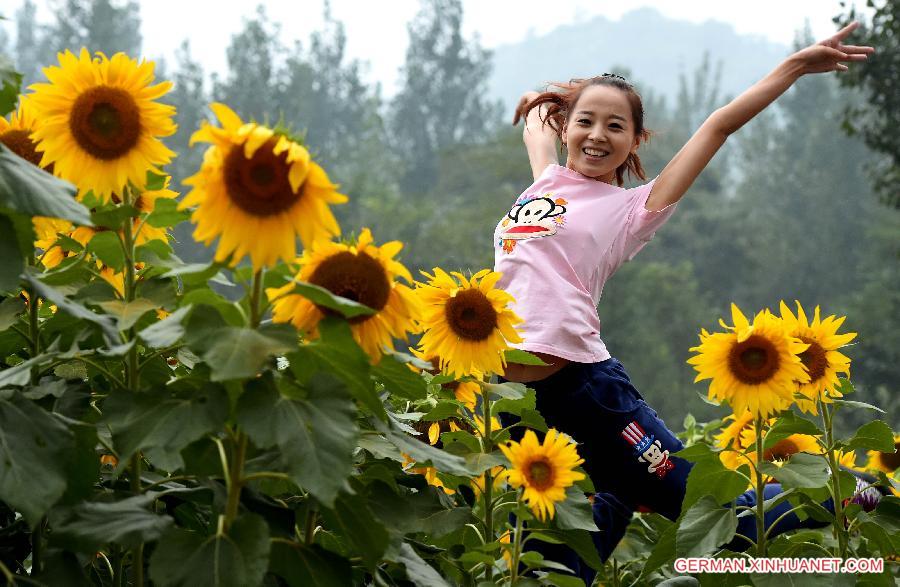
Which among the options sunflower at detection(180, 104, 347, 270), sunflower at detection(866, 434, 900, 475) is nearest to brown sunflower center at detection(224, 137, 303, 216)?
sunflower at detection(180, 104, 347, 270)

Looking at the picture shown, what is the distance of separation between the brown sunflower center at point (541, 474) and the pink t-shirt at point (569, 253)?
616mm

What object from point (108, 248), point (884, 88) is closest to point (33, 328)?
point (108, 248)

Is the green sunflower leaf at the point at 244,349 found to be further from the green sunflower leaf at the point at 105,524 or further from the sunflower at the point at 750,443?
the sunflower at the point at 750,443

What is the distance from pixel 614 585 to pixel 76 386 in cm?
143

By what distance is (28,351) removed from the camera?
5.93ft

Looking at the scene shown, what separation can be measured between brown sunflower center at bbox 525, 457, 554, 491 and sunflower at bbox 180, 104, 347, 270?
2.70ft

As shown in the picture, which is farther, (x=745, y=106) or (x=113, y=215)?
(x=745, y=106)

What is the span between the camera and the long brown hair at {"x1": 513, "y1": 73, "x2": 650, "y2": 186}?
3.14 meters

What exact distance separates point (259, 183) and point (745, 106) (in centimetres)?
157

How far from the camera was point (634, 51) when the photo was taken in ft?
550

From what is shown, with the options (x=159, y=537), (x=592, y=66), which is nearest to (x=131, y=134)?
(x=159, y=537)

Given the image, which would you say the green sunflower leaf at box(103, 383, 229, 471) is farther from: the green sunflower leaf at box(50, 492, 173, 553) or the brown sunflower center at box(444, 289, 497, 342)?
the brown sunflower center at box(444, 289, 497, 342)

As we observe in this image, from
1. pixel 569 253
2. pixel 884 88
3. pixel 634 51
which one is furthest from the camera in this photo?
pixel 634 51

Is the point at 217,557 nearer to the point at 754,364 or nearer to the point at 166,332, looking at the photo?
the point at 166,332
